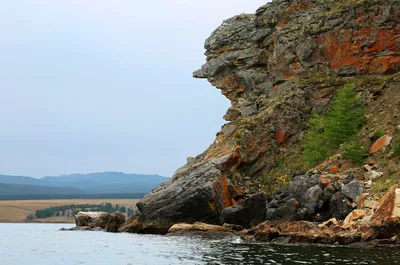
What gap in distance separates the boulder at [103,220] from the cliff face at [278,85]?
11310 mm

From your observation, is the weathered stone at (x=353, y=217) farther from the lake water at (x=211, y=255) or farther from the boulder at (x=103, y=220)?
the boulder at (x=103, y=220)

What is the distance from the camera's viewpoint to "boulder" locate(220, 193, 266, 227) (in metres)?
64.1

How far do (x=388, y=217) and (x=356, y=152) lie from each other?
78.0ft

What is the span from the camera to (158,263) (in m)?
38.5

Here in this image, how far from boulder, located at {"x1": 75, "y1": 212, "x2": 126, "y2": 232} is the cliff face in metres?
11.3

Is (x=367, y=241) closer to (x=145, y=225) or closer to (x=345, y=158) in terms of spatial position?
(x=345, y=158)

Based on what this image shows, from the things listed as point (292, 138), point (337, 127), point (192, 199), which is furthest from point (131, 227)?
point (337, 127)

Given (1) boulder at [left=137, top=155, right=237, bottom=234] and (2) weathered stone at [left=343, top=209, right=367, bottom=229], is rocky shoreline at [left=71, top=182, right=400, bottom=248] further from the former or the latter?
(1) boulder at [left=137, top=155, right=237, bottom=234]

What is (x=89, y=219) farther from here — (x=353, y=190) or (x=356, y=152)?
(x=353, y=190)

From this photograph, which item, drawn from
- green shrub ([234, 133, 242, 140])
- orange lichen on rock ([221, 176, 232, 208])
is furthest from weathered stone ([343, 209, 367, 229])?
green shrub ([234, 133, 242, 140])

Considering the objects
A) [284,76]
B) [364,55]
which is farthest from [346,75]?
[284,76]

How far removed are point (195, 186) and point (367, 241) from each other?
31.1m

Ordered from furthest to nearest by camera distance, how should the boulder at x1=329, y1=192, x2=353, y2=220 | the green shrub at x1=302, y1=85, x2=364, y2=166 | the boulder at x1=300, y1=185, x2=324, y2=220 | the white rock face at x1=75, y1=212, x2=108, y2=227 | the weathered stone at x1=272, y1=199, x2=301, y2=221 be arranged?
1. the white rock face at x1=75, y1=212, x2=108, y2=227
2. the green shrub at x1=302, y1=85, x2=364, y2=166
3. the weathered stone at x1=272, y1=199, x2=301, y2=221
4. the boulder at x1=300, y1=185, x2=324, y2=220
5. the boulder at x1=329, y1=192, x2=353, y2=220

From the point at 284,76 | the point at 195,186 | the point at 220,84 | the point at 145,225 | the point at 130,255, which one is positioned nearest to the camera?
the point at 130,255
